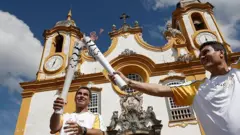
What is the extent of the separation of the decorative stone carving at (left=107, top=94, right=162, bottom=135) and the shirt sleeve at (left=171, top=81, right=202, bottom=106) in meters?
8.18

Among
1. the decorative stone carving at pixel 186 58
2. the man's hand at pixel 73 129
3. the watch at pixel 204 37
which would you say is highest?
the watch at pixel 204 37

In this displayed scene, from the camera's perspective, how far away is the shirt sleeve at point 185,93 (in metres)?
2.22

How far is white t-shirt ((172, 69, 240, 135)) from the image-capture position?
1801mm

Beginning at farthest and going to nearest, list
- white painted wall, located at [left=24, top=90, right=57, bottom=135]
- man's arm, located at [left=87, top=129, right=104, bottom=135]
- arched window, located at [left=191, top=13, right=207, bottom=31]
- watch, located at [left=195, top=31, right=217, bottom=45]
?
arched window, located at [left=191, top=13, right=207, bottom=31] → watch, located at [left=195, top=31, right=217, bottom=45] → white painted wall, located at [left=24, top=90, right=57, bottom=135] → man's arm, located at [left=87, top=129, right=104, bottom=135]

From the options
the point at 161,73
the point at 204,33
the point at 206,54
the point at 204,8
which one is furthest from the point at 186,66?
the point at 206,54

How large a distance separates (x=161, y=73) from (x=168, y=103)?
6.23 feet

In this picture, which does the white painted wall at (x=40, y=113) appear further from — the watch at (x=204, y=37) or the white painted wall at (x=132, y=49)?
the watch at (x=204, y=37)

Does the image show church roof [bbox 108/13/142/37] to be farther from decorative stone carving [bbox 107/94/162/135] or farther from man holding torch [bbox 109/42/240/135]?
man holding torch [bbox 109/42/240/135]

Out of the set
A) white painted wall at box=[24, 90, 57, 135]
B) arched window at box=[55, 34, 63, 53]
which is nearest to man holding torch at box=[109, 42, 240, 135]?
white painted wall at box=[24, 90, 57, 135]

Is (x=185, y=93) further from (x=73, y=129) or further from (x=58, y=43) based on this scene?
(x=58, y=43)

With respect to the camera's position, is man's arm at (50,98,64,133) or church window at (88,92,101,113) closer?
man's arm at (50,98,64,133)

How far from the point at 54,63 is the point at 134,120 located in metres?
7.19

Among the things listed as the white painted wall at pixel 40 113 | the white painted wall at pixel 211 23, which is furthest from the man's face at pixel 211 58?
the white painted wall at pixel 211 23

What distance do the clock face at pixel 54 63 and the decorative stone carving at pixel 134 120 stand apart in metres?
5.60
